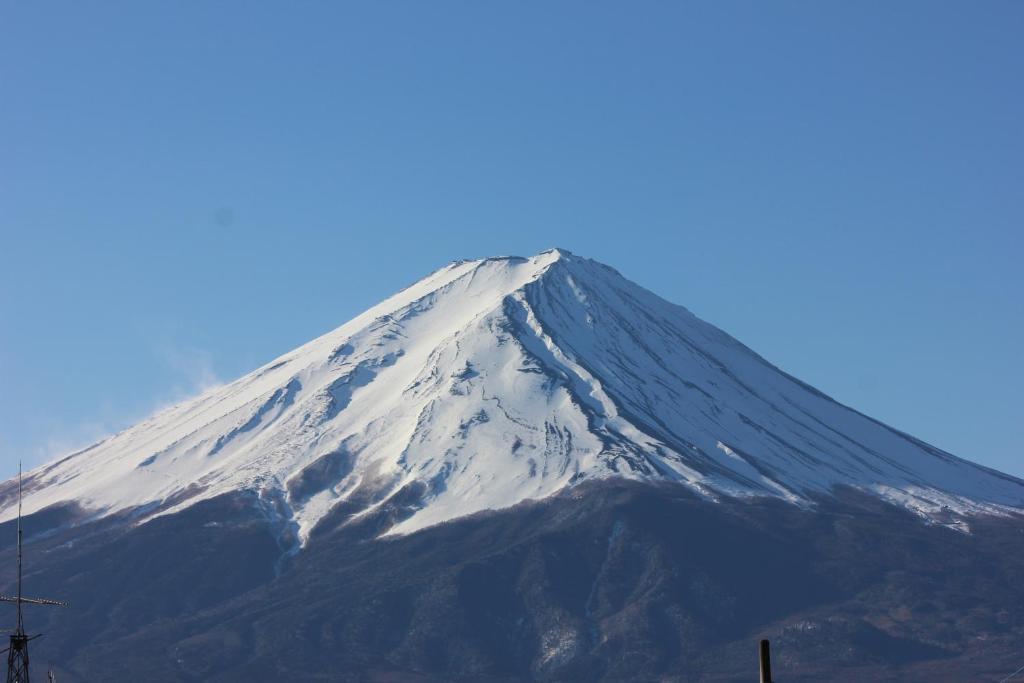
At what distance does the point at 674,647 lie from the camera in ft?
489

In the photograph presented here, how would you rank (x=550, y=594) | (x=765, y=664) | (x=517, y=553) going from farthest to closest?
1. (x=517, y=553)
2. (x=550, y=594)
3. (x=765, y=664)

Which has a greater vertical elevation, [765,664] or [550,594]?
[550,594]

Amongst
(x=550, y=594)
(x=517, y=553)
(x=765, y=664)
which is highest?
(x=517, y=553)

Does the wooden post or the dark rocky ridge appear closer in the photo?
the wooden post

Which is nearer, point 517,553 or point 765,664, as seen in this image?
point 765,664

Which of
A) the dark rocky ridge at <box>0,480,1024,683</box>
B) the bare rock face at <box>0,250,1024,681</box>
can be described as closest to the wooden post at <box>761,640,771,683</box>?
the bare rock face at <box>0,250,1024,681</box>

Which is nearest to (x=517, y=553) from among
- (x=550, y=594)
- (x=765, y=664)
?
(x=550, y=594)

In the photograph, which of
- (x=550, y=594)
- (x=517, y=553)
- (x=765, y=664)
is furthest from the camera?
(x=517, y=553)

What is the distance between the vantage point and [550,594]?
515 ft

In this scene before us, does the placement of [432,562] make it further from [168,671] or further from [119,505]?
[119,505]

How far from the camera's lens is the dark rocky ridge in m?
146

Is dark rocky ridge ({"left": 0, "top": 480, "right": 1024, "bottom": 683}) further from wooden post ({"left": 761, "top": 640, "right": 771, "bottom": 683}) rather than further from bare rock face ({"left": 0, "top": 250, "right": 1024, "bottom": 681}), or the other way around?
wooden post ({"left": 761, "top": 640, "right": 771, "bottom": 683})

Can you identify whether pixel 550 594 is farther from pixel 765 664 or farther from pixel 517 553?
pixel 765 664

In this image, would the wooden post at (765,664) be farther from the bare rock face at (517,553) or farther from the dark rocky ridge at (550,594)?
the dark rocky ridge at (550,594)
